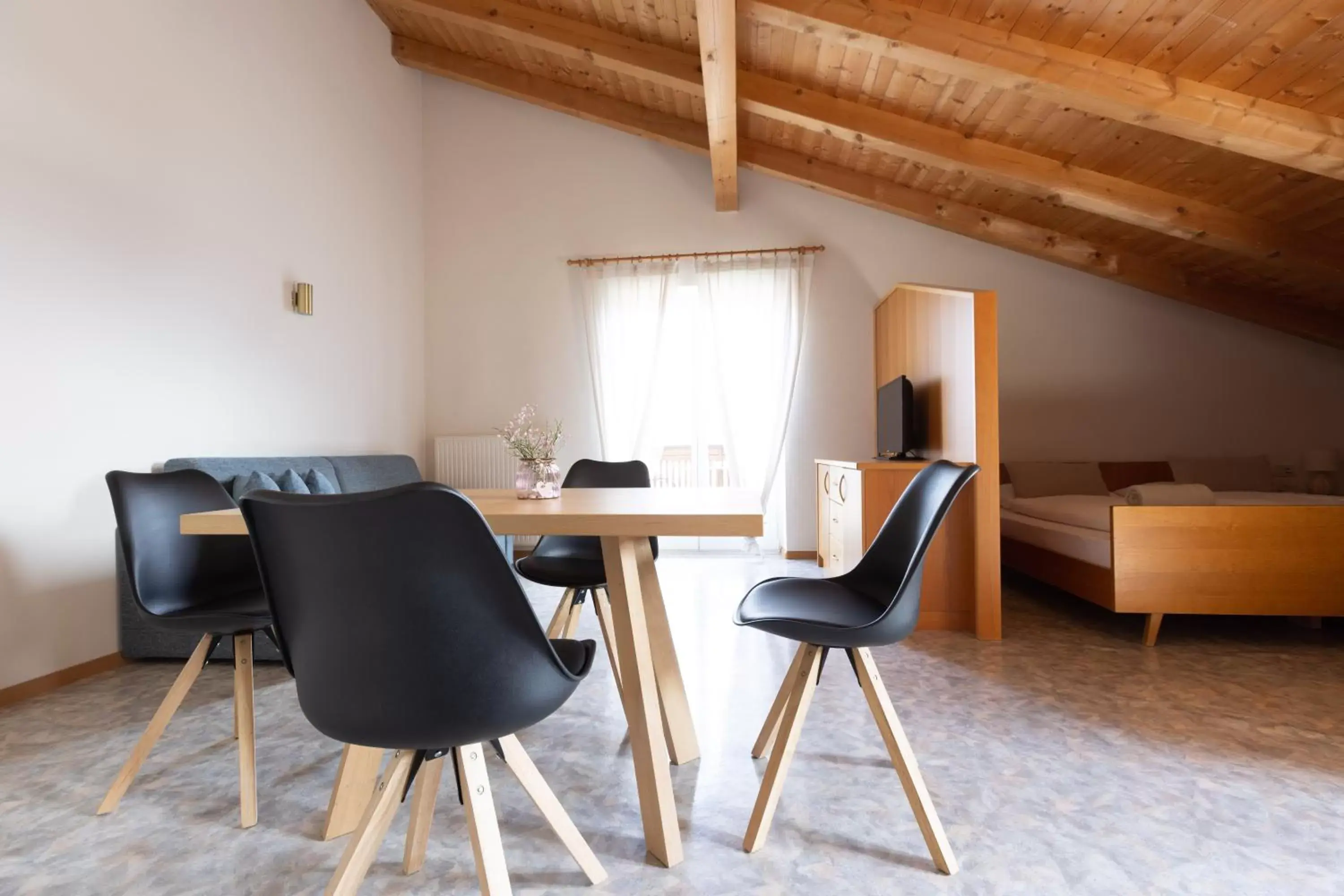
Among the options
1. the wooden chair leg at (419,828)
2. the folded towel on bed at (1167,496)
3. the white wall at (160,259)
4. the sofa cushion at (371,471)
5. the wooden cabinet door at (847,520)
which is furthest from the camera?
the sofa cushion at (371,471)

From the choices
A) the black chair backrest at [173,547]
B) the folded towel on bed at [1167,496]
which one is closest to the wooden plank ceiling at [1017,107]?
the folded towel on bed at [1167,496]

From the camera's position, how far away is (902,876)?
1.33m

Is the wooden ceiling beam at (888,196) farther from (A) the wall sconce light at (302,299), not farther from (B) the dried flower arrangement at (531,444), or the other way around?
(B) the dried flower arrangement at (531,444)

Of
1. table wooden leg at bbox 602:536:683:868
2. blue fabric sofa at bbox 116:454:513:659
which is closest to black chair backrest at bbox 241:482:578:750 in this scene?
table wooden leg at bbox 602:536:683:868

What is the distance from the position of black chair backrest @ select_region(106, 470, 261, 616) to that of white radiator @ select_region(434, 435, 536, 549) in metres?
3.19

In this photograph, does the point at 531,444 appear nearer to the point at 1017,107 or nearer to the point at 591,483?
the point at 591,483

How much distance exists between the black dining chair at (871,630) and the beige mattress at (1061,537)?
5.78 feet

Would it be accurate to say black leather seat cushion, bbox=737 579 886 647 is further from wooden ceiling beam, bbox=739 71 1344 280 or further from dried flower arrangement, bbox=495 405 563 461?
wooden ceiling beam, bbox=739 71 1344 280

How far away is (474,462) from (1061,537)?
4034mm

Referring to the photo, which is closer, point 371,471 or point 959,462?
point 959,462

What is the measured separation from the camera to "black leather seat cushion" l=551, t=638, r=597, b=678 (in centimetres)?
114

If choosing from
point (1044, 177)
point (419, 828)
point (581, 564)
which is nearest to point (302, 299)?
point (581, 564)

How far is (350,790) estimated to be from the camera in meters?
1.51

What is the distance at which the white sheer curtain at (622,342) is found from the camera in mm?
5301
